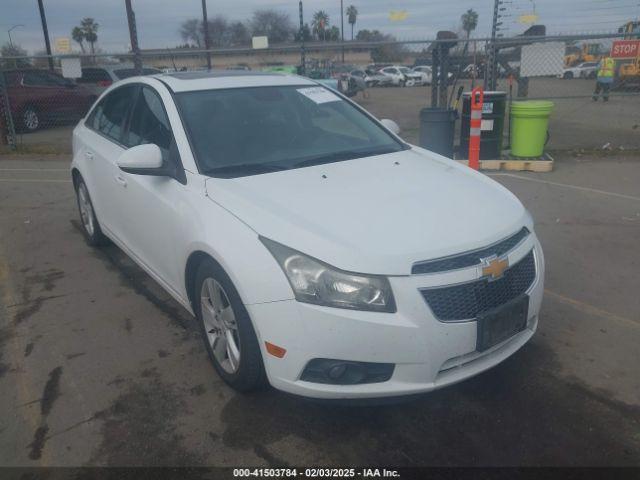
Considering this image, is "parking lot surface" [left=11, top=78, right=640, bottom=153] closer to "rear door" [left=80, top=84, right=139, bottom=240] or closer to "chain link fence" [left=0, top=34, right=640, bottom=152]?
"chain link fence" [left=0, top=34, right=640, bottom=152]

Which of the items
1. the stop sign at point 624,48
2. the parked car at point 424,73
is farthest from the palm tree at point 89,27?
the stop sign at point 624,48

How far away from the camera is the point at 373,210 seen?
9.54ft

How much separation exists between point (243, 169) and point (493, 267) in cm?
159

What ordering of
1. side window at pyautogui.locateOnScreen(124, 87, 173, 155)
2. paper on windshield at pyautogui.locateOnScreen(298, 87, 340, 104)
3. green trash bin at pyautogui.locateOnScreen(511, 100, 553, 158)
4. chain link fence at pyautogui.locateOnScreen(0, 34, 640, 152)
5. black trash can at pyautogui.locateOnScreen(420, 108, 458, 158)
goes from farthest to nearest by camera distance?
Answer: 1. chain link fence at pyautogui.locateOnScreen(0, 34, 640, 152)
2. green trash bin at pyautogui.locateOnScreen(511, 100, 553, 158)
3. black trash can at pyautogui.locateOnScreen(420, 108, 458, 158)
4. paper on windshield at pyautogui.locateOnScreen(298, 87, 340, 104)
5. side window at pyautogui.locateOnScreen(124, 87, 173, 155)

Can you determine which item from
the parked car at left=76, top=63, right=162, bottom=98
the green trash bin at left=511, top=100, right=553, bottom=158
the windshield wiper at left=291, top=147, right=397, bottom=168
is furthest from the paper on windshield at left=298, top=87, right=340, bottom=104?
the parked car at left=76, top=63, right=162, bottom=98

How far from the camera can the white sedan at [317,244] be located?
2.53 metres

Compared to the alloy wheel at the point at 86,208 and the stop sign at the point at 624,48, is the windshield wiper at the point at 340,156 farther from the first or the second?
the stop sign at the point at 624,48

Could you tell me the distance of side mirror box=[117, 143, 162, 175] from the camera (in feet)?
11.1

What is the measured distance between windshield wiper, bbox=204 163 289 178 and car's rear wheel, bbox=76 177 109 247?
2379mm

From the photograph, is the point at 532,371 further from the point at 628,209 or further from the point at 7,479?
the point at 628,209

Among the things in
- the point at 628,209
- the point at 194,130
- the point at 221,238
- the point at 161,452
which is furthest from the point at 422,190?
the point at 628,209

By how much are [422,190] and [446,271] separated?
754mm

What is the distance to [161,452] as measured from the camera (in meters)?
2.71

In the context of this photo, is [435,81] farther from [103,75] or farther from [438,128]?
[103,75]
